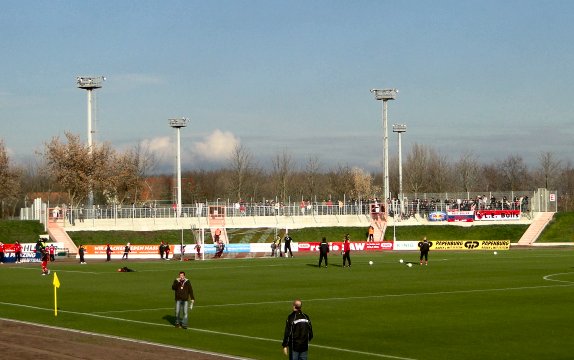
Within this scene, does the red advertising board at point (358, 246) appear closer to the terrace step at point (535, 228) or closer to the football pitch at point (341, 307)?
the terrace step at point (535, 228)

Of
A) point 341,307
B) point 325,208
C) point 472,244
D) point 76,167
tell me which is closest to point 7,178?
point 76,167

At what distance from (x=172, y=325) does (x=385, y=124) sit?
81.2m

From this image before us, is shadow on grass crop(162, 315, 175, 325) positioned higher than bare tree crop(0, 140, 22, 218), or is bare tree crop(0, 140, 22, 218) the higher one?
bare tree crop(0, 140, 22, 218)

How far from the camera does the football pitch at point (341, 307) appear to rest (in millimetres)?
26609

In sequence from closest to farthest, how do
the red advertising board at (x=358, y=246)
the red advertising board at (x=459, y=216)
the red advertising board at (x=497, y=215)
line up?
1. the red advertising board at (x=358, y=246)
2. the red advertising board at (x=497, y=215)
3. the red advertising board at (x=459, y=216)

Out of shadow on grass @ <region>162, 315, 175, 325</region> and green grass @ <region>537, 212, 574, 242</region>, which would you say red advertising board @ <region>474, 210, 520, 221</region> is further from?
shadow on grass @ <region>162, 315, 175, 325</region>

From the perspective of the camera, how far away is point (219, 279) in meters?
53.2

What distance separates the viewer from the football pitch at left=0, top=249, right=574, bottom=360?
87.3ft

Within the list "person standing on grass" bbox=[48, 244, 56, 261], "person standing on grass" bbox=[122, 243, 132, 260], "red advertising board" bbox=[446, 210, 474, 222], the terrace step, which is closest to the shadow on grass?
"person standing on grass" bbox=[48, 244, 56, 261]

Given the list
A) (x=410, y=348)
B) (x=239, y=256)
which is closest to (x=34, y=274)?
(x=239, y=256)

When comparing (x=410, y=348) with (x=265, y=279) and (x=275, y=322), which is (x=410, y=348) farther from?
(x=265, y=279)

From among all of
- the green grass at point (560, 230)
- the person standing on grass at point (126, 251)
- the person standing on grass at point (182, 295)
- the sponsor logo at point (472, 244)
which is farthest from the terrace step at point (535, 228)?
the person standing on grass at point (182, 295)

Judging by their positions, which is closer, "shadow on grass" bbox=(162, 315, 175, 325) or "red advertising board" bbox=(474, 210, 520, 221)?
"shadow on grass" bbox=(162, 315, 175, 325)

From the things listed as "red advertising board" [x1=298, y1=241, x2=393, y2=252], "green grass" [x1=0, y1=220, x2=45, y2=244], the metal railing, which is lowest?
"red advertising board" [x1=298, y1=241, x2=393, y2=252]
